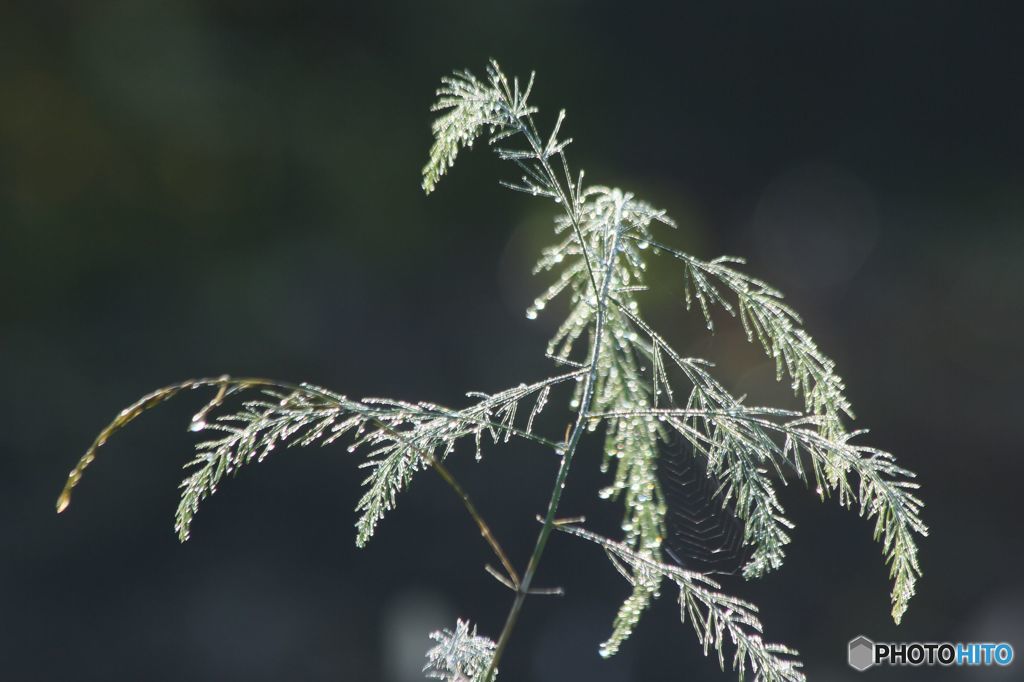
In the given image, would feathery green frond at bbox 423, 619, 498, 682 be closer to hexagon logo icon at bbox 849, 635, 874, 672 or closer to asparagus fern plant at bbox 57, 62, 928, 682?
asparagus fern plant at bbox 57, 62, 928, 682

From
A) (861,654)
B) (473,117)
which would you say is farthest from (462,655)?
(861,654)

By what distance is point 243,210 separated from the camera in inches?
142

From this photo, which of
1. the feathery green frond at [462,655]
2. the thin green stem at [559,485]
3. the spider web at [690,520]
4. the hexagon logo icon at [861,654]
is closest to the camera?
the thin green stem at [559,485]

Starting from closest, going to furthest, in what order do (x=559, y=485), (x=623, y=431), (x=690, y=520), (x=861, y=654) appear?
(x=559, y=485)
(x=623, y=431)
(x=690, y=520)
(x=861, y=654)

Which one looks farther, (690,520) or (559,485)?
(690,520)

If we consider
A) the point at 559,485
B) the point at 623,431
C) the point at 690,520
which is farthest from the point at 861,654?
the point at 559,485

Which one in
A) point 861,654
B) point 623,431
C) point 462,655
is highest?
point 861,654

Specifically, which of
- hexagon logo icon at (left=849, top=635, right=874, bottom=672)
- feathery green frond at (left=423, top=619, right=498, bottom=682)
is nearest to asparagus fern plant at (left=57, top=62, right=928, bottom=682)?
feathery green frond at (left=423, top=619, right=498, bottom=682)

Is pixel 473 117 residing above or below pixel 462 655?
above

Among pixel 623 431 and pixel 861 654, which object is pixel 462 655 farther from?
pixel 861 654

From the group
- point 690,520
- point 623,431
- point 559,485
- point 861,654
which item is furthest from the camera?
point 861,654

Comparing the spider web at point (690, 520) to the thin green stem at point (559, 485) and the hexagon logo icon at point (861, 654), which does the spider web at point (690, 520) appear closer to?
the thin green stem at point (559, 485)

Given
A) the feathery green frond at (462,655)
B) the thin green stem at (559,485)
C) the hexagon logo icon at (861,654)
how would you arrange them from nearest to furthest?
the thin green stem at (559,485) → the feathery green frond at (462,655) → the hexagon logo icon at (861,654)

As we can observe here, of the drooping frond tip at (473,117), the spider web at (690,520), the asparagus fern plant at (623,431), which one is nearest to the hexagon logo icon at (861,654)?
the spider web at (690,520)
